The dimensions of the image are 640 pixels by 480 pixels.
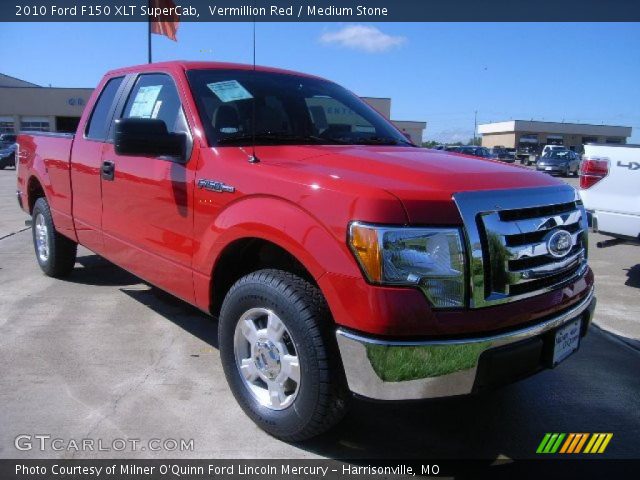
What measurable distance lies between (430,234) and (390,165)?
1.92 ft

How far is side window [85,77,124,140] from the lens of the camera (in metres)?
4.24

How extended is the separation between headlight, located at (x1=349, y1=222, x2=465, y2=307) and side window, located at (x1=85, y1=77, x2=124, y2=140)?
2.85m

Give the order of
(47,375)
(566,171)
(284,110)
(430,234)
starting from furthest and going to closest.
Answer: (566,171)
(284,110)
(47,375)
(430,234)

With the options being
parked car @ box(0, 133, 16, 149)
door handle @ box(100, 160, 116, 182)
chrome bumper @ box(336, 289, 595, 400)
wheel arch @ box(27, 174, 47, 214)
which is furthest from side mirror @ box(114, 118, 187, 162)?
parked car @ box(0, 133, 16, 149)

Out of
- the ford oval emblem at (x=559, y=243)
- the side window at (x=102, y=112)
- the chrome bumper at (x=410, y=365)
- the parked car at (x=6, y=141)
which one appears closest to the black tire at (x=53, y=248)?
the side window at (x=102, y=112)

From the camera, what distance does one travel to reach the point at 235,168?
277cm

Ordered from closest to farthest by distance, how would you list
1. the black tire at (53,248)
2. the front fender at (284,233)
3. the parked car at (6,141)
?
1. the front fender at (284,233)
2. the black tire at (53,248)
3. the parked car at (6,141)

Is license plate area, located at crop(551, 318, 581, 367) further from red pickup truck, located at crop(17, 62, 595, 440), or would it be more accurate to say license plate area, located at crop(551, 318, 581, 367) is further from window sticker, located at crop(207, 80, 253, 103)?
window sticker, located at crop(207, 80, 253, 103)

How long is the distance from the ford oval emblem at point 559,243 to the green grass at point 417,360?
0.66 m

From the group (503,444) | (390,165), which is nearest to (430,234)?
(390,165)

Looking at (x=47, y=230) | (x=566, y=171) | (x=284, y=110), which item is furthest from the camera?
(x=566, y=171)

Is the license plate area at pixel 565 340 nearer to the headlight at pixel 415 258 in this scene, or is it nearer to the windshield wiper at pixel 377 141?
the headlight at pixel 415 258

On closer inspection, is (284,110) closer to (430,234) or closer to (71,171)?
(430,234)

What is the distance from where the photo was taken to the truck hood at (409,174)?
2197mm
